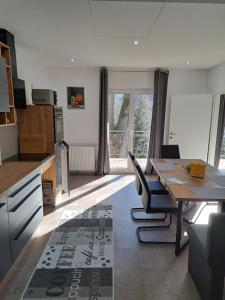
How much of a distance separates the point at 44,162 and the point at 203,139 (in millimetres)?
3581

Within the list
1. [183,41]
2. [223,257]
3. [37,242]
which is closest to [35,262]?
[37,242]

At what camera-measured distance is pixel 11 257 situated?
1769 millimetres

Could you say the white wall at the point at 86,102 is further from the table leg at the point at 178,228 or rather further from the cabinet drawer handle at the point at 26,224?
the table leg at the point at 178,228

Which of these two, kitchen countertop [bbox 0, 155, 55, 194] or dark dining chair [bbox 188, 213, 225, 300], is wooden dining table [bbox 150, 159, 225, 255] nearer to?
dark dining chair [bbox 188, 213, 225, 300]

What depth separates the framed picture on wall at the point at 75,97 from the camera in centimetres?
466

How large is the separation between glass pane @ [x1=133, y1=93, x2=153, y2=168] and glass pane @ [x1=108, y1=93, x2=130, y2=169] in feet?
0.71

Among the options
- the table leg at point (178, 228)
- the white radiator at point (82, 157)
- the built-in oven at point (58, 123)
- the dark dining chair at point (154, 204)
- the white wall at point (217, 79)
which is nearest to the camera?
the table leg at point (178, 228)

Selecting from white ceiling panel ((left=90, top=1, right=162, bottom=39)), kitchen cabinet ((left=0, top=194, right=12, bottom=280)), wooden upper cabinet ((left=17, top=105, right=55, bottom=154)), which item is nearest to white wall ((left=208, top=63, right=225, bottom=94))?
white ceiling panel ((left=90, top=1, right=162, bottom=39))

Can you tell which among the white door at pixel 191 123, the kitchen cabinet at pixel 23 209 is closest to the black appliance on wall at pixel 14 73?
the kitchen cabinet at pixel 23 209

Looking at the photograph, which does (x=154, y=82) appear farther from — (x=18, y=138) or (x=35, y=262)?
(x=35, y=262)

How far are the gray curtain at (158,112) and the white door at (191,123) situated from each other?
0.20 m

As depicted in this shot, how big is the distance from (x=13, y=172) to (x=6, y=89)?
937 millimetres

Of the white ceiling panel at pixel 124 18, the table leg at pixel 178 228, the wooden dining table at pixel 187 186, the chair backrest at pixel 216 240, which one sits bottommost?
the table leg at pixel 178 228

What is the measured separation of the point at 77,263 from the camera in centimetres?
203
